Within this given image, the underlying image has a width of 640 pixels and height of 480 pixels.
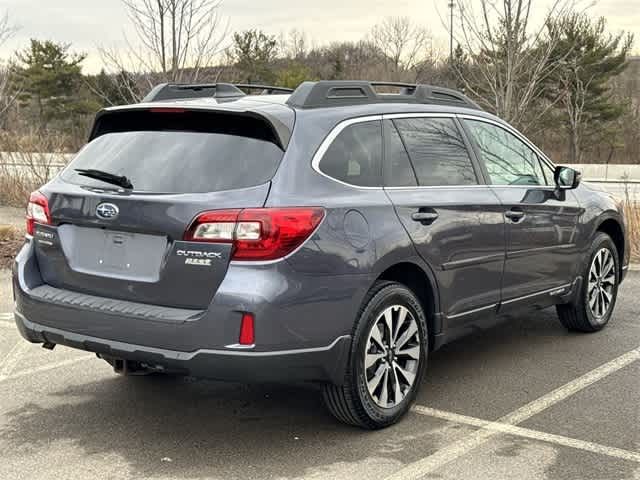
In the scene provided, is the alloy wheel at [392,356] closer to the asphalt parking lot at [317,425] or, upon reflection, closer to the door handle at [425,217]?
the asphalt parking lot at [317,425]

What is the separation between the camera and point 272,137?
3.80 metres

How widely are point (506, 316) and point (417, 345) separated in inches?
41.4

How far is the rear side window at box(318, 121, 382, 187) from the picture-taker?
13.0ft

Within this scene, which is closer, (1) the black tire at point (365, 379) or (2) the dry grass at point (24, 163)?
(1) the black tire at point (365, 379)

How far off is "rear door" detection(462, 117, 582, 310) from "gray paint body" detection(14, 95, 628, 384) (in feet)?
1.67

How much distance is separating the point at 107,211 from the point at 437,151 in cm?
196

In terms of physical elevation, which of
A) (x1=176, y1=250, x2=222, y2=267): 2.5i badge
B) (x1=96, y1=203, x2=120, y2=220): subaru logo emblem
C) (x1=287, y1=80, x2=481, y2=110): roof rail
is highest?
(x1=287, y1=80, x2=481, y2=110): roof rail

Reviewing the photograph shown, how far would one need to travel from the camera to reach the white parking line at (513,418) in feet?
11.9

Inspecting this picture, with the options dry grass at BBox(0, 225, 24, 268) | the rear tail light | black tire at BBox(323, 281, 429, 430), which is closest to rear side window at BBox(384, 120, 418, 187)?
black tire at BBox(323, 281, 429, 430)

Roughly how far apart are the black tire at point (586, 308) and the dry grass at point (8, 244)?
242 inches

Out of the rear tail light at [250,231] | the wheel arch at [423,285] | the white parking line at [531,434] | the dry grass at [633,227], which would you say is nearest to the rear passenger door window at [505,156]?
the wheel arch at [423,285]

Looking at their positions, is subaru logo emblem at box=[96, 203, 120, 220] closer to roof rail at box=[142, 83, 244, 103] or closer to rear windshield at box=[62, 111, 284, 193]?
rear windshield at box=[62, 111, 284, 193]

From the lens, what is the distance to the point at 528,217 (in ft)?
16.8

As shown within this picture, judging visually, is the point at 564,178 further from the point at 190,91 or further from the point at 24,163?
the point at 24,163
